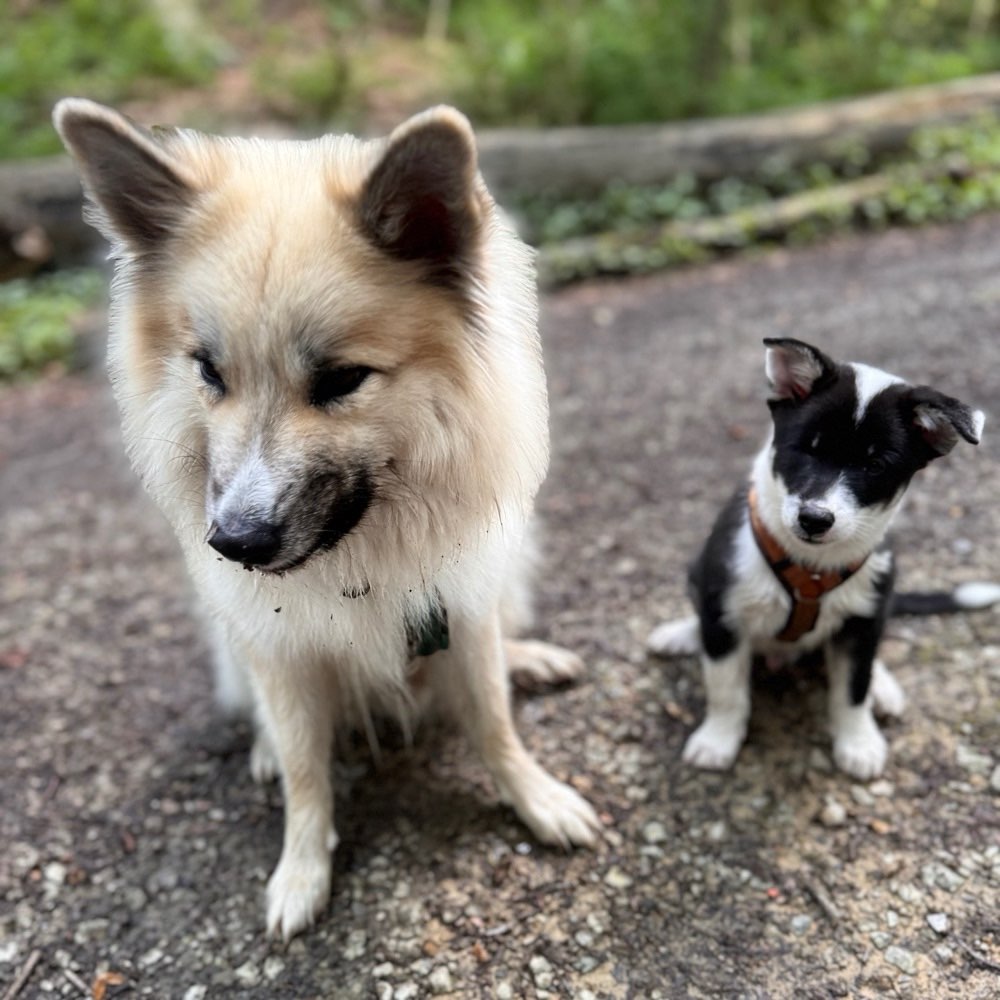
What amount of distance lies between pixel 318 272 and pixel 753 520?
53.7 inches

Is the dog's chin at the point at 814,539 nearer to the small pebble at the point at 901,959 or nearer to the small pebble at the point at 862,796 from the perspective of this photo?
the small pebble at the point at 862,796

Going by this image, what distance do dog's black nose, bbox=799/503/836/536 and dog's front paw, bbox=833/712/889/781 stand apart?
2.57ft

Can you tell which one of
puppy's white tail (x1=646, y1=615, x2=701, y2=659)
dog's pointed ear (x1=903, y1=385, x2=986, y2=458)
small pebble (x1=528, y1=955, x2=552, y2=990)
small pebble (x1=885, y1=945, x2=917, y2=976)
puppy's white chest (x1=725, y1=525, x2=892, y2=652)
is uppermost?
dog's pointed ear (x1=903, y1=385, x2=986, y2=458)

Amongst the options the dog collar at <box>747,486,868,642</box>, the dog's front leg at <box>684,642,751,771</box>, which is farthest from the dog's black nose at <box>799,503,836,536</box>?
the dog's front leg at <box>684,642,751,771</box>

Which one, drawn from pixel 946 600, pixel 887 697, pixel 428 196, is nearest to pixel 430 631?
pixel 428 196

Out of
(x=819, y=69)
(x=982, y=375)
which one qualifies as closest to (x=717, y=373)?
(x=982, y=375)

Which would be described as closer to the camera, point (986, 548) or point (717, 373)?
point (986, 548)

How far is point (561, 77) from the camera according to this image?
7969 millimetres

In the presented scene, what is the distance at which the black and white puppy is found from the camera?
6.58 ft

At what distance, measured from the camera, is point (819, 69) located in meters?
8.38

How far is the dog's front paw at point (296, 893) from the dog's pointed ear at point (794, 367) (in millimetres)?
1800

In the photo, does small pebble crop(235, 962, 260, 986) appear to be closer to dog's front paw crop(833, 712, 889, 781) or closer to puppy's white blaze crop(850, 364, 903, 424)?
dog's front paw crop(833, 712, 889, 781)

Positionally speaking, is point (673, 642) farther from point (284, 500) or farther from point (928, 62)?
point (928, 62)

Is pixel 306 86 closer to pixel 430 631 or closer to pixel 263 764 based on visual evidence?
pixel 263 764
